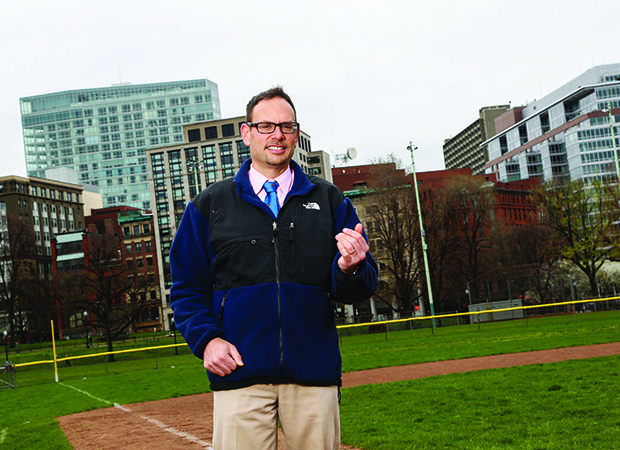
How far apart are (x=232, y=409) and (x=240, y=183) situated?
3.89 feet

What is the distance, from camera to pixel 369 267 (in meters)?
3.67

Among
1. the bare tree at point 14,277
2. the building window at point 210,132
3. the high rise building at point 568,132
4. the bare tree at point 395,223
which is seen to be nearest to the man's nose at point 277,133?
the bare tree at point 395,223

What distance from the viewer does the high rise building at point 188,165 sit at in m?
117

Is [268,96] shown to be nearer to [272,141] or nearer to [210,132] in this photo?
[272,141]

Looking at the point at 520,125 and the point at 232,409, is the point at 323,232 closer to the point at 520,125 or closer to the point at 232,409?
the point at 232,409

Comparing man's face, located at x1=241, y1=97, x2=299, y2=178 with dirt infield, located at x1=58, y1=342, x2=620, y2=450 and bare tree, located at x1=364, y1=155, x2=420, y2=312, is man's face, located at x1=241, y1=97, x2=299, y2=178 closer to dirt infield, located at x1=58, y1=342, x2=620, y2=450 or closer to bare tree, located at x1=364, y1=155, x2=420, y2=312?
dirt infield, located at x1=58, y1=342, x2=620, y2=450

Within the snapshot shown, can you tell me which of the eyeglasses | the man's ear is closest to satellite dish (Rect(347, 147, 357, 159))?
the man's ear

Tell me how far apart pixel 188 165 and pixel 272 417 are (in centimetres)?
11505

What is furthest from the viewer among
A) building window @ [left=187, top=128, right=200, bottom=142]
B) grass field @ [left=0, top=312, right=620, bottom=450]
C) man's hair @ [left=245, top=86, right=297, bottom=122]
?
building window @ [left=187, top=128, right=200, bottom=142]

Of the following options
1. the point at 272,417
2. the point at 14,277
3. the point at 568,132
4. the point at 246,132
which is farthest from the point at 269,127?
the point at 568,132

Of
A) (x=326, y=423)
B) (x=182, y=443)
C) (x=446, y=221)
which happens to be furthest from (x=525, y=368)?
(x=446, y=221)

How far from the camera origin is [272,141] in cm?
394

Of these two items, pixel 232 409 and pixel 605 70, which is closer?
pixel 232 409

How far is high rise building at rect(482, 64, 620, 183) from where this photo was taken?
424ft
